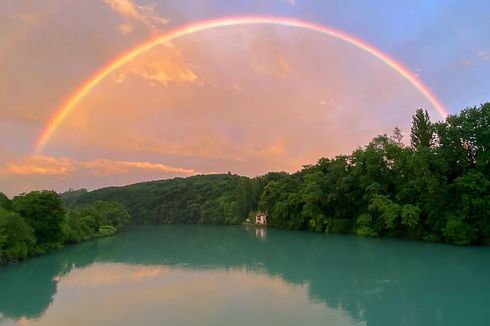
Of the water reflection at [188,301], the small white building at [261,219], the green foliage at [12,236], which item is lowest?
the water reflection at [188,301]

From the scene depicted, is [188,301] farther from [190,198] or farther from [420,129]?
[190,198]

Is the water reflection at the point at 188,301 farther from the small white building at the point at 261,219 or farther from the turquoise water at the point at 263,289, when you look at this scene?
the small white building at the point at 261,219

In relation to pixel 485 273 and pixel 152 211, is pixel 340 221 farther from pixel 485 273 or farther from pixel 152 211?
pixel 152 211

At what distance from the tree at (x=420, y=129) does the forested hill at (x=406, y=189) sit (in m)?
0.09

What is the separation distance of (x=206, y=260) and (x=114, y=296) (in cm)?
1077

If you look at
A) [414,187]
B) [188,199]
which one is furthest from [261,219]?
[414,187]

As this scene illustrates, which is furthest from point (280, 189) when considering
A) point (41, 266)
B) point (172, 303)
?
point (172, 303)

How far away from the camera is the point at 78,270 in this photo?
25125mm

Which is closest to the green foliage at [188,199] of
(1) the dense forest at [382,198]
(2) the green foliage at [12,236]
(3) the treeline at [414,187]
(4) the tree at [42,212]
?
(1) the dense forest at [382,198]

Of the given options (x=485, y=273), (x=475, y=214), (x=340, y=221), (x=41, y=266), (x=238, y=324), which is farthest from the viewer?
(x=340, y=221)

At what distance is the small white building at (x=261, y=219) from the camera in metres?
71.3

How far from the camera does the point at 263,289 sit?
53.8 ft

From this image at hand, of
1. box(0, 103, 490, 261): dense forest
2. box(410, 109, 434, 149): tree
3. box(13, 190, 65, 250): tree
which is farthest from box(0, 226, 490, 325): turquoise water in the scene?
box(410, 109, 434, 149): tree

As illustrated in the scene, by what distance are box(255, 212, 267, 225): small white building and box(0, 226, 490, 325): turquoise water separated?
42720 mm
